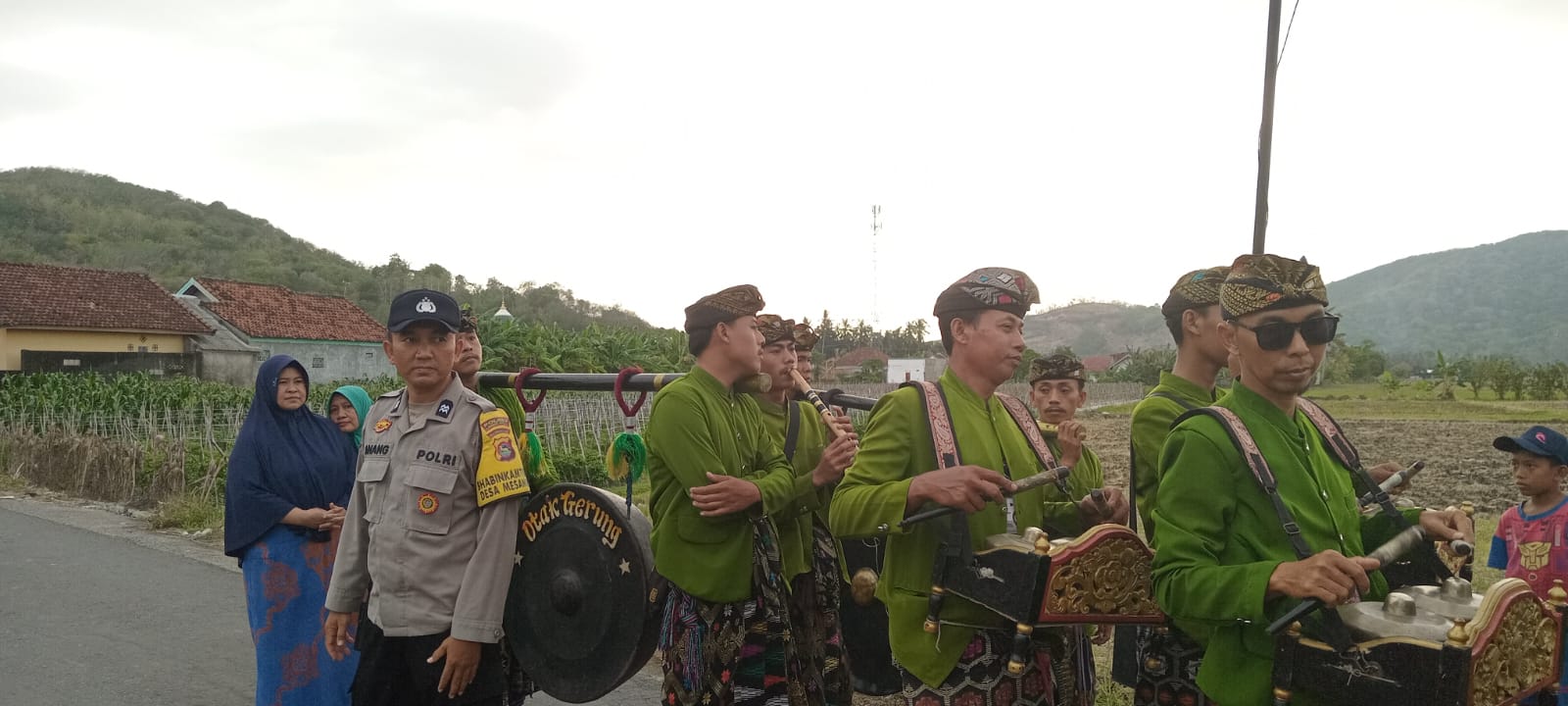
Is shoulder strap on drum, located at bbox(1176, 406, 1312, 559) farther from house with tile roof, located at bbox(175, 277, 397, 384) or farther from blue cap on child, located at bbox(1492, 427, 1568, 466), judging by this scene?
house with tile roof, located at bbox(175, 277, 397, 384)

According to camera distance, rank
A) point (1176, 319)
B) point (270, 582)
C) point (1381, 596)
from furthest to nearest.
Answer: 1. point (270, 582)
2. point (1176, 319)
3. point (1381, 596)

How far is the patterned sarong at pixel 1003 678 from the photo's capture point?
2.66 metres

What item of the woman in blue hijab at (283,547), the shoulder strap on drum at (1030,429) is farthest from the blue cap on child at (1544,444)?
the woman in blue hijab at (283,547)

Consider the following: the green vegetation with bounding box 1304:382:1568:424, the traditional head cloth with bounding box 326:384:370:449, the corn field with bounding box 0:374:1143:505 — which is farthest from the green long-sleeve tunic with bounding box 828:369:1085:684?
the green vegetation with bounding box 1304:382:1568:424

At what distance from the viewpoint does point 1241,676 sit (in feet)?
7.13

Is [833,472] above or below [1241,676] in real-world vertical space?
above

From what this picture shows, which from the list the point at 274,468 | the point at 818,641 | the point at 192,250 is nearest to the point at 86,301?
the point at 274,468

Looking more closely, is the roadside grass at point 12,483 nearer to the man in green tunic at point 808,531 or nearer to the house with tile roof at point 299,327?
the man in green tunic at point 808,531

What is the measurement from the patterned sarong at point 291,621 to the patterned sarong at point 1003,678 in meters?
2.82

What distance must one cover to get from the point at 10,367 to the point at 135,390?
14.6m

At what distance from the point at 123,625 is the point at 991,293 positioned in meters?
6.38

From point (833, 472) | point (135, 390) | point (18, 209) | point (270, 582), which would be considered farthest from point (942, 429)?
point (18, 209)

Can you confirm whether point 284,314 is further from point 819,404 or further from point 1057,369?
point 819,404

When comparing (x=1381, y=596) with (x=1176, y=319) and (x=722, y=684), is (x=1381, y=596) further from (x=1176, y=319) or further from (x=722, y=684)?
(x=722, y=684)
